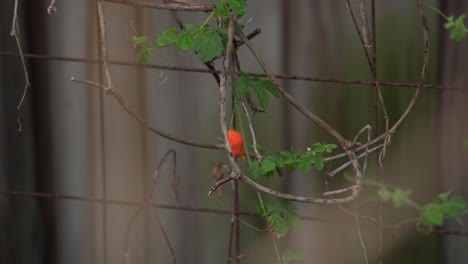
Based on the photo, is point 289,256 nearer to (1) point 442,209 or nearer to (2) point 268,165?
(2) point 268,165

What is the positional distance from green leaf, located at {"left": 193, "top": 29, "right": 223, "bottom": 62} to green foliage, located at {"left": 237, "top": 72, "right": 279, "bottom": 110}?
109 millimetres

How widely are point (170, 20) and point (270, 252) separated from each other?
67 cm

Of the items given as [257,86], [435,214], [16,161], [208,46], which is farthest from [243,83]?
[16,161]

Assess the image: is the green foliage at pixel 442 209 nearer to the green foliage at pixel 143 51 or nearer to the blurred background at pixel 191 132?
the blurred background at pixel 191 132

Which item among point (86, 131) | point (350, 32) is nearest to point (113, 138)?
point (86, 131)

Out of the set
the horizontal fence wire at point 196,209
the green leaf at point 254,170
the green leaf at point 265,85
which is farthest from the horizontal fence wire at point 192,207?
the green leaf at point 254,170

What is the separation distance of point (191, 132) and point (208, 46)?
15.8 inches

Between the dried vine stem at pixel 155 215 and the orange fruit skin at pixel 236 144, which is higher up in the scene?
the orange fruit skin at pixel 236 144

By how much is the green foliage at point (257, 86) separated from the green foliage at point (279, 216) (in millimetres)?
243

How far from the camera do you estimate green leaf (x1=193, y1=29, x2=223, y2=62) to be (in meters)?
2.26

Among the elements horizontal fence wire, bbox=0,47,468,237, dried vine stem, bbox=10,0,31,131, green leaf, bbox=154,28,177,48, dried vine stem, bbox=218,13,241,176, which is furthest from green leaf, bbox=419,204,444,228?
dried vine stem, bbox=10,0,31,131

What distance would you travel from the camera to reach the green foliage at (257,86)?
7.63 ft

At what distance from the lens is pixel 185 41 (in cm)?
225

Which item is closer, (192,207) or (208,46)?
(208,46)
